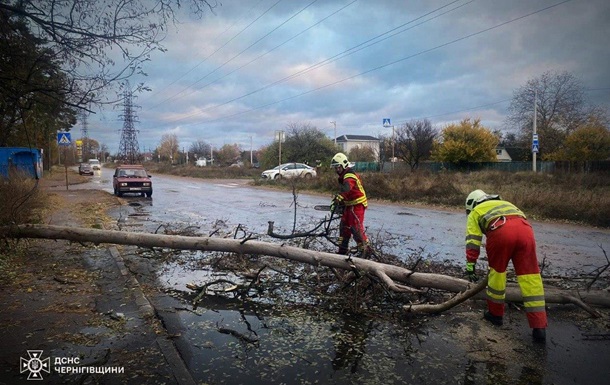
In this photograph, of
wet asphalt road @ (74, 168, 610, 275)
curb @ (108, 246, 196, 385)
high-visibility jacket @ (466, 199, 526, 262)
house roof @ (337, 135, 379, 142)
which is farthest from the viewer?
house roof @ (337, 135, 379, 142)

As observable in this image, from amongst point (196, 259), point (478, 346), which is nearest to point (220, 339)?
point (478, 346)

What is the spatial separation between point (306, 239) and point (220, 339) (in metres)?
3.66

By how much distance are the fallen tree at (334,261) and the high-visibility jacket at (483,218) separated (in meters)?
0.42

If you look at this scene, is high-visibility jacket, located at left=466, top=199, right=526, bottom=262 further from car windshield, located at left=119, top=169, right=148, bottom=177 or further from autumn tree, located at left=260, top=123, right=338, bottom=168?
autumn tree, located at left=260, top=123, right=338, bottom=168

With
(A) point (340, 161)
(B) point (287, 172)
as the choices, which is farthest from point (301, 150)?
(A) point (340, 161)

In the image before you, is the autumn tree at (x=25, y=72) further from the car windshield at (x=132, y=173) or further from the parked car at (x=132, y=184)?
the car windshield at (x=132, y=173)

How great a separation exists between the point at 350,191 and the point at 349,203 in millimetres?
228

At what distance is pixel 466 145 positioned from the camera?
37375 mm

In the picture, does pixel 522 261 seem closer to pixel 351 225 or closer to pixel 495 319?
pixel 495 319

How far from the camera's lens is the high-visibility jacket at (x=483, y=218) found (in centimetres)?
402

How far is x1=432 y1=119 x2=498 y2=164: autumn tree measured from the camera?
37.5 m

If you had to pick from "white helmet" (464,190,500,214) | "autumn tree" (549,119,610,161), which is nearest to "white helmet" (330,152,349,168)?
"white helmet" (464,190,500,214)

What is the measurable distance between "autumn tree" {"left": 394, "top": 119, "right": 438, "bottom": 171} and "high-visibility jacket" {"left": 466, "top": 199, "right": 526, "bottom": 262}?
34.4m

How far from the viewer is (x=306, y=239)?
741 centimetres
